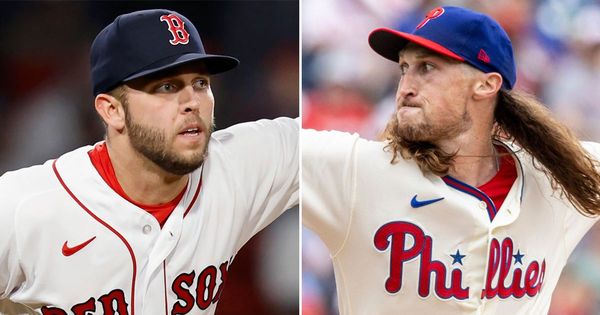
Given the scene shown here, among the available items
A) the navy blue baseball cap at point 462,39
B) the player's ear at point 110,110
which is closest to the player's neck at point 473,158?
the navy blue baseball cap at point 462,39

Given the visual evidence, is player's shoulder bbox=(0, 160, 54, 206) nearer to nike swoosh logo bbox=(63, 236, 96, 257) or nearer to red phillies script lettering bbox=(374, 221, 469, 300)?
nike swoosh logo bbox=(63, 236, 96, 257)

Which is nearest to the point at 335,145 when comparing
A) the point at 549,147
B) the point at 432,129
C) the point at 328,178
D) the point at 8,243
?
the point at 328,178

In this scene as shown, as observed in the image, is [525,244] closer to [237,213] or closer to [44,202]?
[237,213]

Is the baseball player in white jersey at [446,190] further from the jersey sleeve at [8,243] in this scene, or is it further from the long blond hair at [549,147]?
the jersey sleeve at [8,243]

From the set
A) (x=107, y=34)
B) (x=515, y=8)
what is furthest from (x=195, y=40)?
(x=515, y=8)

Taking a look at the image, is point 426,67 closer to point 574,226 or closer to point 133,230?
point 574,226

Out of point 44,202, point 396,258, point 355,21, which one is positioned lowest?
point 396,258

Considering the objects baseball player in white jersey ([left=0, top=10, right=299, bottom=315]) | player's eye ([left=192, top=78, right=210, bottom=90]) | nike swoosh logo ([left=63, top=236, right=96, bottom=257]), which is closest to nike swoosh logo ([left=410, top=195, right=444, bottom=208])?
baseball player in white jersey ([left=0, top=10, right=299, bottom=315])
